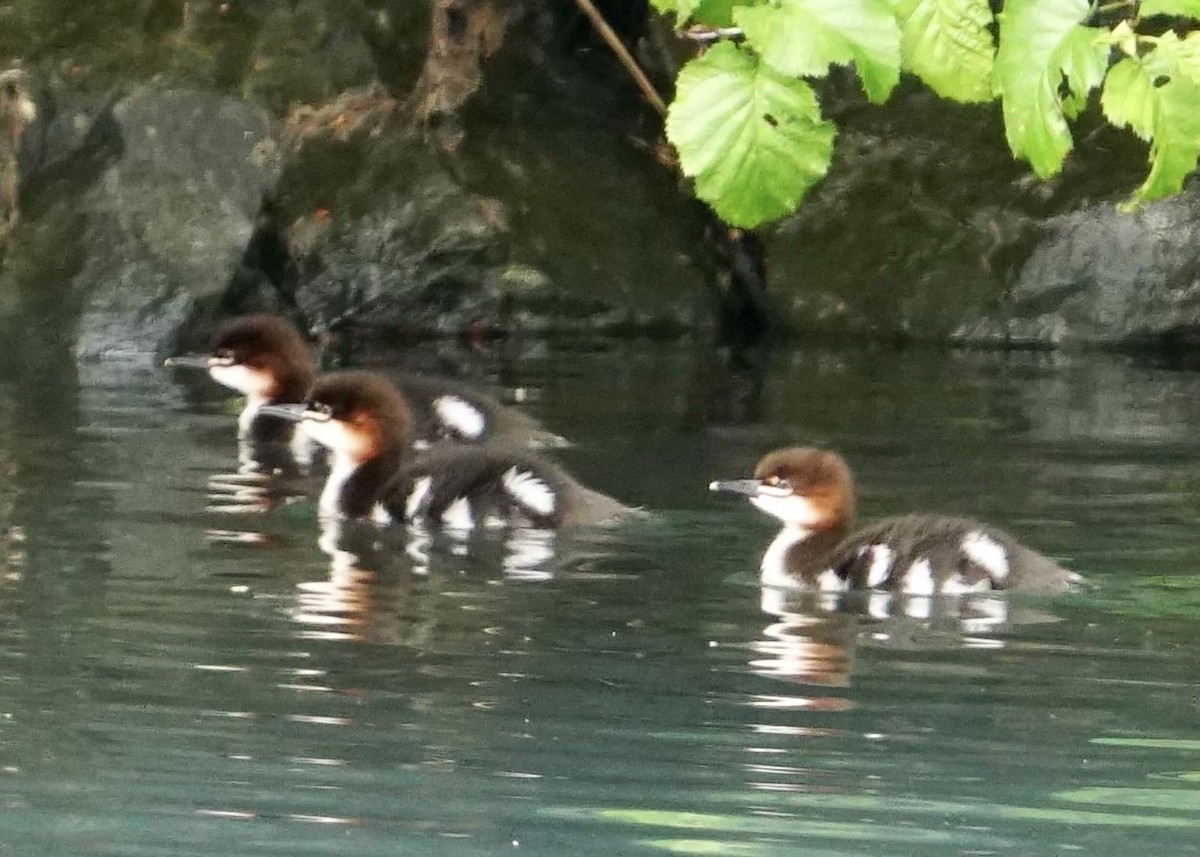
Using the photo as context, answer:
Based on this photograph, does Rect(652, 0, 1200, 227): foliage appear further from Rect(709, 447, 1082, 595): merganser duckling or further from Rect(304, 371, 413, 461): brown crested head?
Rect(304, 371, 413, 461): brown crested head

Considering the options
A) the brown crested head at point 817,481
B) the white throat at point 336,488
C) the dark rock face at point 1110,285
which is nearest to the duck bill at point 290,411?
the white throat at point 336,488

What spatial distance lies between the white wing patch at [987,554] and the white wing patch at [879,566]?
173 millimetres

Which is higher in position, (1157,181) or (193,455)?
(1157,181)

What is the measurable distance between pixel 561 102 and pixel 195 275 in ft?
9.25

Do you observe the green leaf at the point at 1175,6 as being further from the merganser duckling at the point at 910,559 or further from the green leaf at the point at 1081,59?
the merganser duckling at the point at 910,559

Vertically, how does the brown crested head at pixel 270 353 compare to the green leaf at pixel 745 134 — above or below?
below

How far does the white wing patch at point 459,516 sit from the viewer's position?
6648 mm

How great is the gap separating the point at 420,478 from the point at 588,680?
215 cm

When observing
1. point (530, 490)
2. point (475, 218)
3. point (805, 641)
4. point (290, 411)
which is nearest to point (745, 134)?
point (805, 641)

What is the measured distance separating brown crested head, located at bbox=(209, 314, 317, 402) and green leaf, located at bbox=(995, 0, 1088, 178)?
6.31 metres

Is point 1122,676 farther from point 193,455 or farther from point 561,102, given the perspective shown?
point 561,102

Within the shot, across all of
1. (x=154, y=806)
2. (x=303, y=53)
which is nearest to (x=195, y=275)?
(x=303, y=53)

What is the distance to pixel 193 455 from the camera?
815 centimetres

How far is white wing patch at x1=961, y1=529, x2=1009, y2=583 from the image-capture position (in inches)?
224
